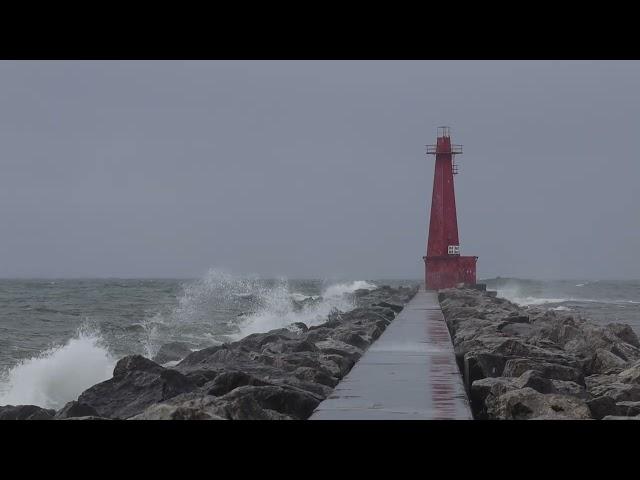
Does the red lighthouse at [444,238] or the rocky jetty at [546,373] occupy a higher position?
the red lighthouse at [444,238]

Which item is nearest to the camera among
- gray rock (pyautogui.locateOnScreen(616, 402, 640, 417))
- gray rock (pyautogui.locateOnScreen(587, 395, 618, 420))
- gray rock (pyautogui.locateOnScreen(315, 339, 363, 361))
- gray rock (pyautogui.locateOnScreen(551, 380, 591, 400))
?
gray rock (pyautogui.locateOnScreen(587, 395, 618, 420))

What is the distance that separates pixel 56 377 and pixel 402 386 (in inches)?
268

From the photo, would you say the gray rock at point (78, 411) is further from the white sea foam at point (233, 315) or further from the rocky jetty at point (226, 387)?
the white sea foam at point (233, 315)

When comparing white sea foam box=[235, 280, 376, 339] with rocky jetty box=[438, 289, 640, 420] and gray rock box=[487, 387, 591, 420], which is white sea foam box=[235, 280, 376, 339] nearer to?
rocky jetty box=[438, 289, 640, 420]

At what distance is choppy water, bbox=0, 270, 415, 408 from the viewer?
39.6 feet

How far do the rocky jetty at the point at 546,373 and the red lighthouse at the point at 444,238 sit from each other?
15.2m

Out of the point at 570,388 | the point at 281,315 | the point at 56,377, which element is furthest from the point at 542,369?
the point at 281,315

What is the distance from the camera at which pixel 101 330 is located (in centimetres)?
2148

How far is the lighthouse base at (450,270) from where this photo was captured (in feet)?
90.4

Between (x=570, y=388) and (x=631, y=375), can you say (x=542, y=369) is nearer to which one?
(x=570, y=388)

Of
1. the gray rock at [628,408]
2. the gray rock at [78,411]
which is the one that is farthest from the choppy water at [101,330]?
the gray rock at [628,408]

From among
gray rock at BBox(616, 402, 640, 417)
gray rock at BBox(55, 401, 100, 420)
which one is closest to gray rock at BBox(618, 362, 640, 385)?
gray rock at BBox(616, 402, 640, 417)

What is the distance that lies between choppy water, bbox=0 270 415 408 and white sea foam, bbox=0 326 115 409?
0.01 metres

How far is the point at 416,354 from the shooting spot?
9.08 meters
